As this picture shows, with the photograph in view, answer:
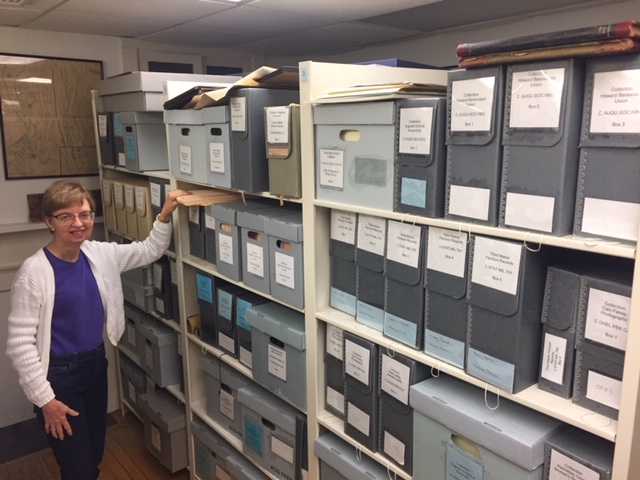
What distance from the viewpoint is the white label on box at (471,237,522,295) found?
1124 millimetres

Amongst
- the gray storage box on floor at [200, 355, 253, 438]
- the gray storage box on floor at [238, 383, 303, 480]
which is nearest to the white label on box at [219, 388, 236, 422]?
the gray storage box on floor at [200, 355, 253, 438]

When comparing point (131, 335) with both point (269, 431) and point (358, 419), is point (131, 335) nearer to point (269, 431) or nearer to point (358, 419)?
point (269, 431)

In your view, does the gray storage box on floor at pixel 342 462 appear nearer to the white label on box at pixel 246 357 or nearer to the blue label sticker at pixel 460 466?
the blue label sticker at pixel 460 466

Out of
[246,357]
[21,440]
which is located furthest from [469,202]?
[21,440]

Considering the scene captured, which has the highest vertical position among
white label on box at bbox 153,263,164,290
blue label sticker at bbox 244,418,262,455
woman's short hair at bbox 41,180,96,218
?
woman's short hair at bbox 41,180,96,218

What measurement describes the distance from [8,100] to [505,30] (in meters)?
2.62

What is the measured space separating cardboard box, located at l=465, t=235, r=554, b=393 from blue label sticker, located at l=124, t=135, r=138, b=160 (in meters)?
1.95

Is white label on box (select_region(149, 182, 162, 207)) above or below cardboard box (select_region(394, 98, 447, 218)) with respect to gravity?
below

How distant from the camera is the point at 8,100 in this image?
2.86 meters

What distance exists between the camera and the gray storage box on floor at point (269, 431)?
1.90 meters

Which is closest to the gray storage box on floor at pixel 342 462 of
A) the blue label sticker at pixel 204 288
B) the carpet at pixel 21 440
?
the blue label sticker at pixel 204 288

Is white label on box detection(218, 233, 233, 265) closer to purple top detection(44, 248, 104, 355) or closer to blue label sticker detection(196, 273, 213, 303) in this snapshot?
blue label sticker detection(196, 273, 213, 303)

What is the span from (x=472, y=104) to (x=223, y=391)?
167 centimetres

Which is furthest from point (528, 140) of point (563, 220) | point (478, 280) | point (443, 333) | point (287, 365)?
point (287, 365)
